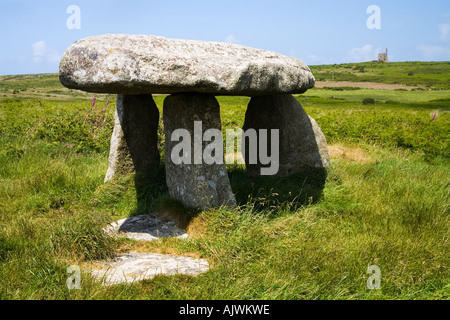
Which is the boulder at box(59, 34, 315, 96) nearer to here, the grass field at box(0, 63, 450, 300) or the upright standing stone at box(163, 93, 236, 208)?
the upright standing stone at box(163, 93, 236, 208)

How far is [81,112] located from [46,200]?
4942 millimetres

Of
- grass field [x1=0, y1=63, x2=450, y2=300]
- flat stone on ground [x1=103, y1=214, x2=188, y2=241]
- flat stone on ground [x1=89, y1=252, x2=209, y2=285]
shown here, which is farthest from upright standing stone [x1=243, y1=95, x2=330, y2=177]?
flat stone on ground [x1=89, y1=252, x2=209, y2=285]

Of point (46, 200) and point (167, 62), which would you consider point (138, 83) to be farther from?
point (46, 200)

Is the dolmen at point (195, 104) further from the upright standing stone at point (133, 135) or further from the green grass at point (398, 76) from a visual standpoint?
the green grass at point (398, 76)

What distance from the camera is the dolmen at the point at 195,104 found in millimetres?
4602

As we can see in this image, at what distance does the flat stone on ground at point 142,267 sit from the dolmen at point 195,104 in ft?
3.86

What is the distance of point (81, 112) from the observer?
36.0 feet

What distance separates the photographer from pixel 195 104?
5574mm

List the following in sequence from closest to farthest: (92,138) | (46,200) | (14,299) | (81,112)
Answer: (14,299)
(46,200)
(92,138)
(81,112)

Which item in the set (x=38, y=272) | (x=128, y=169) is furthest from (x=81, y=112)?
(x=38, y=272)

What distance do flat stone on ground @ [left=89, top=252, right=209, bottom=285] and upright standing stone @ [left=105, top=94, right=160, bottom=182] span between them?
8.89 ft

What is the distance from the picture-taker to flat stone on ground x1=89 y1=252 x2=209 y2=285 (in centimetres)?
406

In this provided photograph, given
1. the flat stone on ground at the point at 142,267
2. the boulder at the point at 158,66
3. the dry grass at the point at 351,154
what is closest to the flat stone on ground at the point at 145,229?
the flat stone on ground at the point at 142,267
